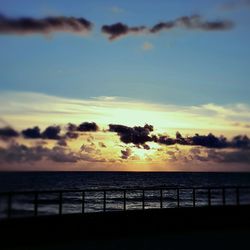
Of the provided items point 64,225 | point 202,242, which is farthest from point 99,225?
point 202,242

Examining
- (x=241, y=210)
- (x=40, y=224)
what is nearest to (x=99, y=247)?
(x=40, y=224)

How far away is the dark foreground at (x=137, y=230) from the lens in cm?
1455

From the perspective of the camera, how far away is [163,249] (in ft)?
45.7

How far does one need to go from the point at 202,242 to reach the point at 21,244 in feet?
18.7

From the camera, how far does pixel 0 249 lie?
13695mm

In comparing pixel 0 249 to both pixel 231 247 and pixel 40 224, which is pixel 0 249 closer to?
pixel 40 224

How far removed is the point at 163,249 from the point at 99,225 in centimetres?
342

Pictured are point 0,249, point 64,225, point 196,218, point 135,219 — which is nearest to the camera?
point 0,249

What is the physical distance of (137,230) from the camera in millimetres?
17438

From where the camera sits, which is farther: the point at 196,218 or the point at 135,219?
the point at 196,218

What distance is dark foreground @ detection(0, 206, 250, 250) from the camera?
1455cm

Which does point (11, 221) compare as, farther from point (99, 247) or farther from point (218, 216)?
point (218, 216)

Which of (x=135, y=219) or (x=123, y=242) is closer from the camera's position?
(x=123, y=242)

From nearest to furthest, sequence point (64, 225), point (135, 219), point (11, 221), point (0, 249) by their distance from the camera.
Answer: point (0, 249) → point (11, 221) → point (64, 225) → point (135, 219)
